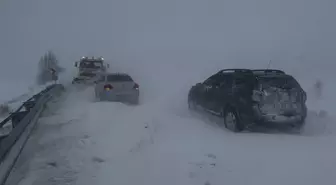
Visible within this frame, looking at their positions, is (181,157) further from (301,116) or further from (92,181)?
(301,116)

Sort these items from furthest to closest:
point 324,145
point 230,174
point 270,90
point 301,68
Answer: point 301,68 < point 270,90 < point 324,145 < point 230,174

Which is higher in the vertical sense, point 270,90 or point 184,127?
point 270,90

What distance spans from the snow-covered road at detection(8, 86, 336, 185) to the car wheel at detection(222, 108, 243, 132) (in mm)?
335

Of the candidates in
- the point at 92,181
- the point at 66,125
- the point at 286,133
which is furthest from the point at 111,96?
the point at 92,181

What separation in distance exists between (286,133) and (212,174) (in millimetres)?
4667

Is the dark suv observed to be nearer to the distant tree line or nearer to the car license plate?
the car license plate

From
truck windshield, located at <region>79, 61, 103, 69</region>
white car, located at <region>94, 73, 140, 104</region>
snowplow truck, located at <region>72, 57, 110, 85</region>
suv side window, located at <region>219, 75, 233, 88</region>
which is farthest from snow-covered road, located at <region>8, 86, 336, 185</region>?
truck windshield, located at <region>79, 61, 103, 69</region>

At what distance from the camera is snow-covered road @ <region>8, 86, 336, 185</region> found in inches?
229

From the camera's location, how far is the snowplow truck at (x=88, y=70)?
78.5 feet

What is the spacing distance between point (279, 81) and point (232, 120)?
1.52 m

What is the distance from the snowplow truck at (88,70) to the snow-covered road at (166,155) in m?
13.5

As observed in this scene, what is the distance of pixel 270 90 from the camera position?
927cm

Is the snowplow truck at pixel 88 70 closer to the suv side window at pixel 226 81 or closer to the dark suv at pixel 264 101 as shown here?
the suv side window at pixel 226 81

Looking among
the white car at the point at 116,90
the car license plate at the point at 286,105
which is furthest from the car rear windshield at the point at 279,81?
the white car at the point at 116,90
